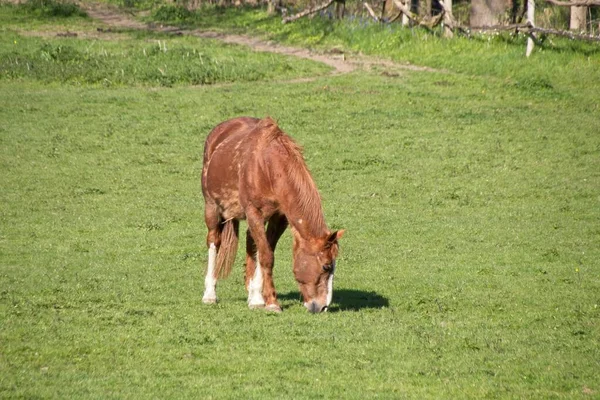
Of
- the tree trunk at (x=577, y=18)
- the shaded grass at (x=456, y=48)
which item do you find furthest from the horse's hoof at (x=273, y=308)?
the tree trunk at (x=577, y=18)

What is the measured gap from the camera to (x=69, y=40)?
27.4 meters

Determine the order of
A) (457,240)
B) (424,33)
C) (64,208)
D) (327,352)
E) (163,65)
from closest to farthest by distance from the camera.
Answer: (327,352), (457,240), (64,208), (163,65), (424,33)

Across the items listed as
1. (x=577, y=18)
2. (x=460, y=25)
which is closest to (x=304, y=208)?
(x=460, y=25)

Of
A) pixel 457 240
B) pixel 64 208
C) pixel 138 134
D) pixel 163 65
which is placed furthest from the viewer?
pixel 163 65

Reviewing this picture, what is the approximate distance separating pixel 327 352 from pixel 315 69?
16961 mm

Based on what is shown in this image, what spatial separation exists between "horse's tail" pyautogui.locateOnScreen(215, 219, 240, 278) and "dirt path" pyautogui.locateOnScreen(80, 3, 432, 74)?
14404 mm

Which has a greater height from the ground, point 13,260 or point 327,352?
point 327,352

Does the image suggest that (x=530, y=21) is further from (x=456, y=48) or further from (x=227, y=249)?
(x=227, y=249)

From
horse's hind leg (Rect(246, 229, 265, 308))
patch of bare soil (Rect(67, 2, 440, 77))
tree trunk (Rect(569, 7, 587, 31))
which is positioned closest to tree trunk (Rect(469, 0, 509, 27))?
tree trunk (Rect(569, 7, 587, 31))

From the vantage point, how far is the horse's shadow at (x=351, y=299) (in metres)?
9.66

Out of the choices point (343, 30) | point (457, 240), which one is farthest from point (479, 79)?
point (457, 240)

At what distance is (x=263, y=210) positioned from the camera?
925 centimetres

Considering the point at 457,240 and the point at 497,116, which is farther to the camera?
the point at 497,116

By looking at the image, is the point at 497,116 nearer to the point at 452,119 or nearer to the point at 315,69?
the point at 452,119
